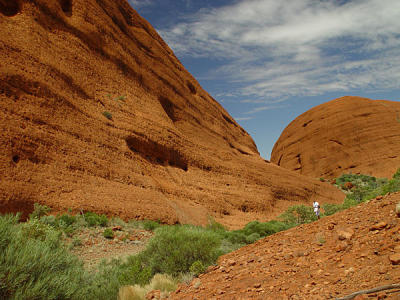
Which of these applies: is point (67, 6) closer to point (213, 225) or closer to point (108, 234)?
point (108, 234)

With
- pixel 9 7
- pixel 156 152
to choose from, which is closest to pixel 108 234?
pixel 156 152

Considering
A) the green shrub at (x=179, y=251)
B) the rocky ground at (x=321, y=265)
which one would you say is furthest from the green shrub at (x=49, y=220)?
the rocky ground at (x=321, y=265)

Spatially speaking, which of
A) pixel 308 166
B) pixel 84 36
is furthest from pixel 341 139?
pixel 84 36

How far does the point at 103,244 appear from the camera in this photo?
33.9 feet

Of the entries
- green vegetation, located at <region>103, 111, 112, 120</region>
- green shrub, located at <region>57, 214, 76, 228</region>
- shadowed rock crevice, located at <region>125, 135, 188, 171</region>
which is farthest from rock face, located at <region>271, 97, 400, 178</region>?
green shrub, located at <region>57, 214, 76, 228</region>

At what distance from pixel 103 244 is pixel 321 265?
8.14 m

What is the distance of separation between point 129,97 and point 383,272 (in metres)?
18.0

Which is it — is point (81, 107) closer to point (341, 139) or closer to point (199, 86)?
point (199, 86)

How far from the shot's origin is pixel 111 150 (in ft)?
50.4

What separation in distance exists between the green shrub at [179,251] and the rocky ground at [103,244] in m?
2.55

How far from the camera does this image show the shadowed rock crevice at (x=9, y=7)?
1454 centimetres

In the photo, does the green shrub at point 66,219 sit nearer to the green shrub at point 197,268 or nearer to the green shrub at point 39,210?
the green shrub at point 39,210

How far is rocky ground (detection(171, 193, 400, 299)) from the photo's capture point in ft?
10.2

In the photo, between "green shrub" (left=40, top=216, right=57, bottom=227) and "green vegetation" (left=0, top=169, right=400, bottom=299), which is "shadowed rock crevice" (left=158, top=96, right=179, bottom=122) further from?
"green vegetation" (left=0, top=169, right=400, bottom=299)
